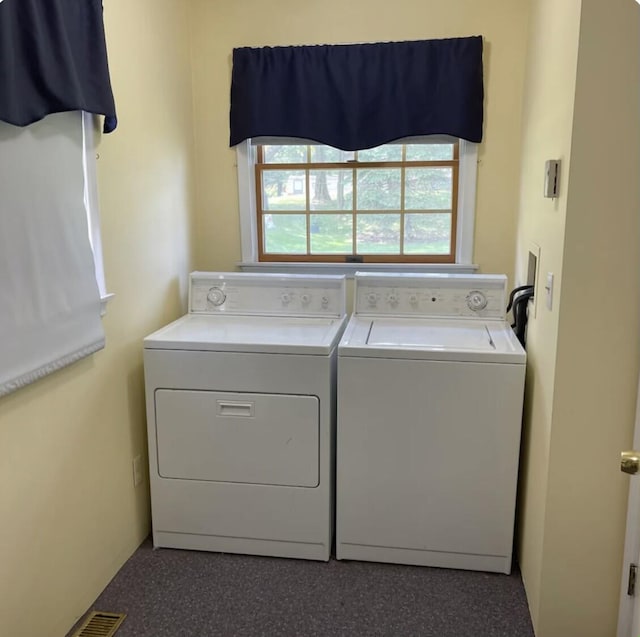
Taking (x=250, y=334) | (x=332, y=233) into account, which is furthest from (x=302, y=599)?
(x=332, y=233)

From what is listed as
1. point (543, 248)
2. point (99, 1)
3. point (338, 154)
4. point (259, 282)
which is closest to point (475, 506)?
point (543, 248)

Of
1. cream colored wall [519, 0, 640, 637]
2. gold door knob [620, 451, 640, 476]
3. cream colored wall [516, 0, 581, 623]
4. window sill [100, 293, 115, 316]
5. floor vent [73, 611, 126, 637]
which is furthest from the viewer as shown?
window sill [100, 293, 115, 316]

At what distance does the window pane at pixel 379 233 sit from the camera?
3.19 m

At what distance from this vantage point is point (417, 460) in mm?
2338

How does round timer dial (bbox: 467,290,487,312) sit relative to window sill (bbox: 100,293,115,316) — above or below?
below

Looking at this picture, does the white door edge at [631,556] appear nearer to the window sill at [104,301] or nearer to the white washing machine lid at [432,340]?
the white washing machine lid at [432,340]

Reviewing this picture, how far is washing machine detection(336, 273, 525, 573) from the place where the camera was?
226 cm

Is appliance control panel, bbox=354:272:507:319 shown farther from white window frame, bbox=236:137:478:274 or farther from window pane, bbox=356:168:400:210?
window pane, bbox=356:168:400:210

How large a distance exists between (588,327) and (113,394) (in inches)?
67.9

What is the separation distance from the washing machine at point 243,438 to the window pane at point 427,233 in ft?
2.83

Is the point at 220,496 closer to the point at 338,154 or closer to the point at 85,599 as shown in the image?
the point at 85,599

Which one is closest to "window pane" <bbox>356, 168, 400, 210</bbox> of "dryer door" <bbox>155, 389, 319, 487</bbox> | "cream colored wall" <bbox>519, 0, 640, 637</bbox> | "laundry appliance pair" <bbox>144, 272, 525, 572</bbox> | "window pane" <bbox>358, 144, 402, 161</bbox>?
"window pane" <bbox>358, 144, 402, 161</bbox>

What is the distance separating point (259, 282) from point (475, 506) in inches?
54.4

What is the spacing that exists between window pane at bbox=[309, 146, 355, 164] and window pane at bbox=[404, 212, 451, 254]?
1.46 feet
